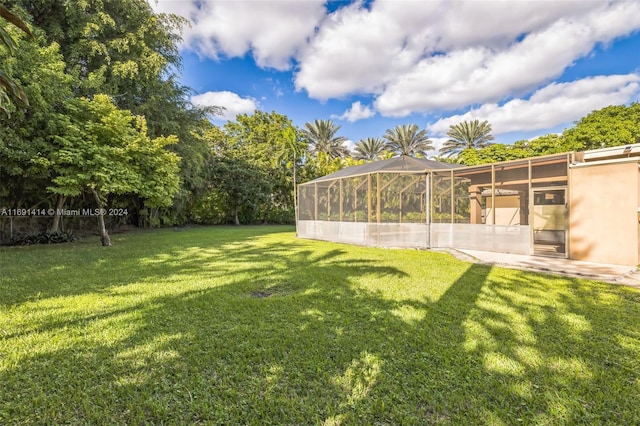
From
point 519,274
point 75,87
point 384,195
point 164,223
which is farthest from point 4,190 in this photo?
point 519,274

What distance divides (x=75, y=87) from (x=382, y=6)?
1066 cm

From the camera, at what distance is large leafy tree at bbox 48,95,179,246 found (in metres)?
8.61

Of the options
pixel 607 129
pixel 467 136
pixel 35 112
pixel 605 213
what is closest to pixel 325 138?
pixel 467 136

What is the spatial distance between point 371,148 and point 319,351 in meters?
31.6

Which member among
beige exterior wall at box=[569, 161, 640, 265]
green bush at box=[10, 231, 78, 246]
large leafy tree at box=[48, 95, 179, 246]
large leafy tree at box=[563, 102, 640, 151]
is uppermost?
large leafy tree at box=[563, 102, 640, 151]

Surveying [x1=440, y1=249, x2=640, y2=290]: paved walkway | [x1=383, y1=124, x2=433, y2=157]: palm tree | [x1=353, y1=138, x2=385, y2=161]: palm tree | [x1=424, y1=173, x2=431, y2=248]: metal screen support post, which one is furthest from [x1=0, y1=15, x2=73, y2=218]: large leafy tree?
[x1=383, y1=124, x2=433, y2=157]: palm tree

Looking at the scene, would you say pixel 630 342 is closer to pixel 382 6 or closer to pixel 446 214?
pixel 446 214

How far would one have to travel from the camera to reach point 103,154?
8.98 metres

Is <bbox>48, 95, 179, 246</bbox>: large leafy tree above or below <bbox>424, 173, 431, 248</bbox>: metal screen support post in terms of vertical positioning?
above

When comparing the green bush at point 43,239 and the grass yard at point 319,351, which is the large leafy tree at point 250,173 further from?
the grass yard at point 319,351

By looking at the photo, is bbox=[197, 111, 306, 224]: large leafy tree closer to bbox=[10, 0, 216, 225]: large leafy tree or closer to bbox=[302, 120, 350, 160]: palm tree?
bbox=[302, 120, 350, 160]: palm tree

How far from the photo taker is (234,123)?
2712 centimetres

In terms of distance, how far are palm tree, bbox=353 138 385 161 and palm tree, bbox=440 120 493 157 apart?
6717 millimetres

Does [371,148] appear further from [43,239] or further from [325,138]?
[43,239]
